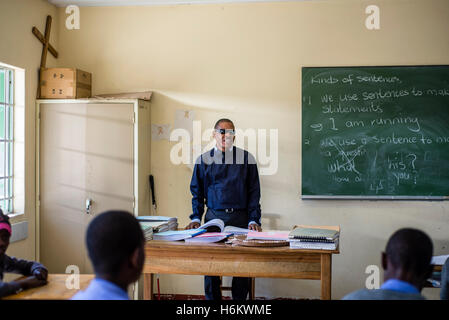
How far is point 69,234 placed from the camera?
4684 millimetres

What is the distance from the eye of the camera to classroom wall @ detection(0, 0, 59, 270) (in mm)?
4250

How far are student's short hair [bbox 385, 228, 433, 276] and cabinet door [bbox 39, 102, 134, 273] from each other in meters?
3.28

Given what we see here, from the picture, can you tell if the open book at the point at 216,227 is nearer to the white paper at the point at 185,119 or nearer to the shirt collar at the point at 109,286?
the white paper at the point at 185,119

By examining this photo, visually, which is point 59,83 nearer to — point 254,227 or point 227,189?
point 227,189

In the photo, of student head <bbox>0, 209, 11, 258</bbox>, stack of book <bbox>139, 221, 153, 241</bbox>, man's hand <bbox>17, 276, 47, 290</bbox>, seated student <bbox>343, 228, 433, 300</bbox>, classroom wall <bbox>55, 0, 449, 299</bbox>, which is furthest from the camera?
classroom wall <bbox>55, 0, 449, 299</bbox>

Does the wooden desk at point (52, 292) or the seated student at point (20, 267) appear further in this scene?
the seated student at point (20, 267)

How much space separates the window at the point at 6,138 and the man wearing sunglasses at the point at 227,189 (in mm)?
1623

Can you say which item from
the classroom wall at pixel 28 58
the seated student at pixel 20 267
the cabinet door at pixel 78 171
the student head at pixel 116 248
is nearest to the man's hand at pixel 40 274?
the seated student at pixel 20 267

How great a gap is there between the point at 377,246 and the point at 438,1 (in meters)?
2.27

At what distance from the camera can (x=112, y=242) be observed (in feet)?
4.97

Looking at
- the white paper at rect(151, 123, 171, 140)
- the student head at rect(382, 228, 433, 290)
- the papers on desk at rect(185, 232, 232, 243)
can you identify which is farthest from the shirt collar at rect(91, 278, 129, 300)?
the white paper at rect(151, 123, 171, 140)

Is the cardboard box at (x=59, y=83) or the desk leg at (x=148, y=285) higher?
the cardboard box at (x=59, y=83)

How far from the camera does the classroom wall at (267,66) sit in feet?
15.5

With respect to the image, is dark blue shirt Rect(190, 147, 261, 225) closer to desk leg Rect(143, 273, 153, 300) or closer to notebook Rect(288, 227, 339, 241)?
desk leg Rect(143, 273, 153, 300)
